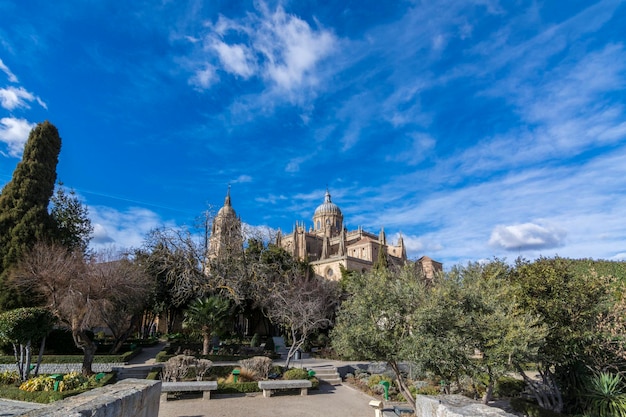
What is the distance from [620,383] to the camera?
11.3m

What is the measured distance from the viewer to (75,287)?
58.3ft

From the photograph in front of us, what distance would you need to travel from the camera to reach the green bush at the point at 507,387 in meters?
15.7

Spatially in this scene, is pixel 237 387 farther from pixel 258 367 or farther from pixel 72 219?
pixel 72 219

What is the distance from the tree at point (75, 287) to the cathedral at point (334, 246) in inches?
322

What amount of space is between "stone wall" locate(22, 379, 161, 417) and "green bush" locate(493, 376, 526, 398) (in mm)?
14140

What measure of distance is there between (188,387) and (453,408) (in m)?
9.91

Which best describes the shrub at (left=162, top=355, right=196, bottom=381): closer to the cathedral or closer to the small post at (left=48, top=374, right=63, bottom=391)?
the small post at (left=48, top=374, right=63, bottom=391)

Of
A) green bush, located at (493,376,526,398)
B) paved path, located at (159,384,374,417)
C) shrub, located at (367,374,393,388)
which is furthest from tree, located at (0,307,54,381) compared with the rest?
green bush, located at (493,376,526,398)

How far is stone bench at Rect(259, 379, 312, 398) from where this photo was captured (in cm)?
1382

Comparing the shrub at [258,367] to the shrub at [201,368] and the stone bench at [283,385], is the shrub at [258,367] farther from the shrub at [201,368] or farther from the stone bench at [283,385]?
the stone bench at [283,385]

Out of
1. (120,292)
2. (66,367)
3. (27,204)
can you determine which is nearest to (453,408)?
(120,292)

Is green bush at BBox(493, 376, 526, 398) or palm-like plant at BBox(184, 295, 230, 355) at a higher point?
palm-like plant at BBox(184, 295, 230, 355)

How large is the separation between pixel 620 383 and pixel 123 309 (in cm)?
2361

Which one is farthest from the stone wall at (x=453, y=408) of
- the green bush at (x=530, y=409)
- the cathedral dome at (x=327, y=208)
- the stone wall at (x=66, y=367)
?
the cathedral dome at (x=327, y=208)
